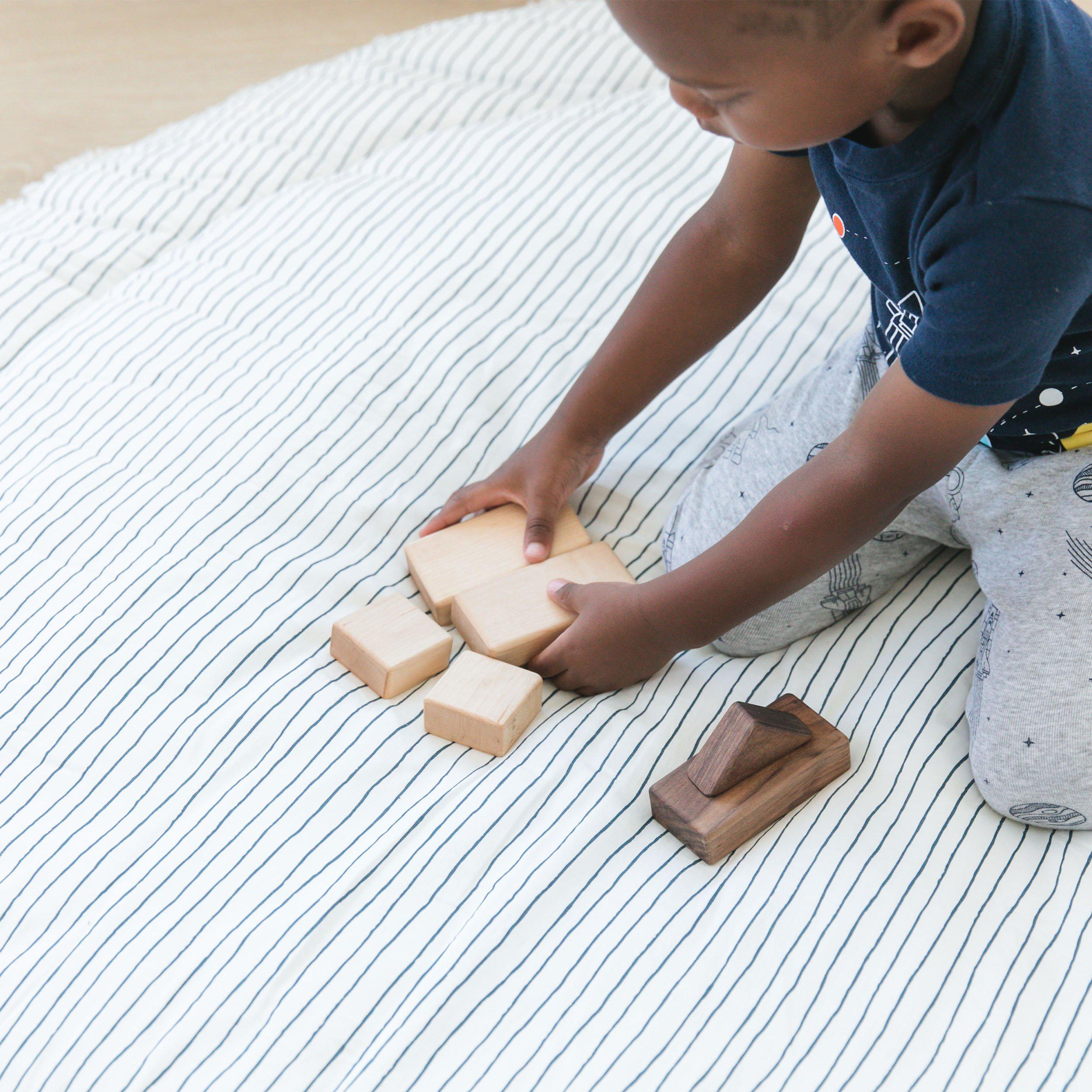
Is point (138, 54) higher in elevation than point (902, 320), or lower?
higher

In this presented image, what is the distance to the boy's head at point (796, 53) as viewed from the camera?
0.52 metres

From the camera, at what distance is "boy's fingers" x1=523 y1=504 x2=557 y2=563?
2.92 ft

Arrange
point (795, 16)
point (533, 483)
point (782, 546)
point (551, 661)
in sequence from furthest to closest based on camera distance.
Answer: point (533, 483) → point (551, 661) → point (782, 546) → point (795, 16)

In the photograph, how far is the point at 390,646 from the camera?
0.80 m

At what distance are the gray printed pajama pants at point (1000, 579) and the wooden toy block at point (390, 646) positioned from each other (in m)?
0.21

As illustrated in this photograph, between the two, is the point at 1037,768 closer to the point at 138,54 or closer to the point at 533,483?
the point at 533,483

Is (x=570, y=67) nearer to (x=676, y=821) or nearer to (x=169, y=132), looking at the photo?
(x=169, y=132)

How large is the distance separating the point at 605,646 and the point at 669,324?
0.27m

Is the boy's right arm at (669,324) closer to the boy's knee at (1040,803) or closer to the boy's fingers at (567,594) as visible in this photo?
the boy's fingers at (567,594)

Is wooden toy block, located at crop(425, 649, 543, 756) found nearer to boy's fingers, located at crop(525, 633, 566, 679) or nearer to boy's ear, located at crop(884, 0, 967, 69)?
boy's fingers, located at crop(525, 633, 566, 679)

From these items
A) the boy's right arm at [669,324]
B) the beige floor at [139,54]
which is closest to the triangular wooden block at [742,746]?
the boy's right arm at [669,324]

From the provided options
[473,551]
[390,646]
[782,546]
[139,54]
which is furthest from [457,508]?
[139,54]

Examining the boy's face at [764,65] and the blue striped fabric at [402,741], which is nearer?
the boy's face at [764,65]

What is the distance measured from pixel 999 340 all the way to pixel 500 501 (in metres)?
0.45
